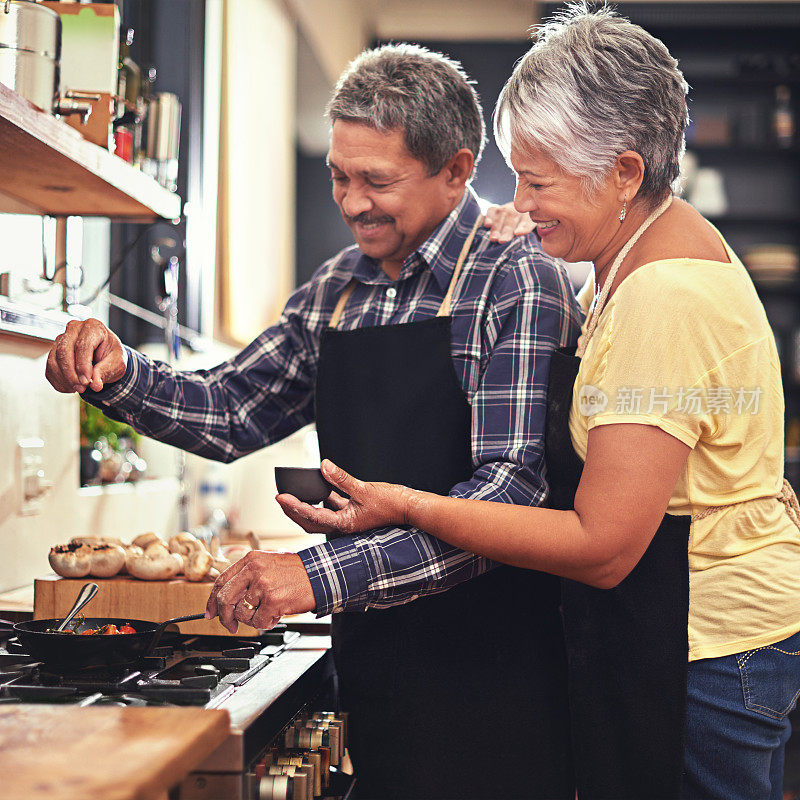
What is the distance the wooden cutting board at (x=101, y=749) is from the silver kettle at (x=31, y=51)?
0.77m

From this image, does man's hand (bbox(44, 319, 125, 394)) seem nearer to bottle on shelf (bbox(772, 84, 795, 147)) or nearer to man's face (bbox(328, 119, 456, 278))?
man's face (bbox(328, 119, 456, 278))

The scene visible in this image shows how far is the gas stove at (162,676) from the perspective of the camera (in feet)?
3.35

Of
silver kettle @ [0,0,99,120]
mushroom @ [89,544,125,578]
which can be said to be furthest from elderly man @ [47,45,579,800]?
silver kettle @ [0,0,99,120]

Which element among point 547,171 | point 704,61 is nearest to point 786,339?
point 704,61

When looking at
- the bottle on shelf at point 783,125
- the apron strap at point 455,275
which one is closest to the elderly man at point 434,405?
the apron strap at point 455,275

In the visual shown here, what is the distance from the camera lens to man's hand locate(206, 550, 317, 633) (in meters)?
1.09

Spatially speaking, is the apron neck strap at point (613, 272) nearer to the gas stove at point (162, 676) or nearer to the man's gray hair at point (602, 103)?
the man's gray hair at point (602, 103)

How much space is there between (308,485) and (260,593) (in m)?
0.19

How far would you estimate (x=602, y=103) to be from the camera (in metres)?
1.15

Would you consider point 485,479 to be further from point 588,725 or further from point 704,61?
point 704,61

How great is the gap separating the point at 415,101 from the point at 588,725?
85cm

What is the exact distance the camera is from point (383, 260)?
4.82ft

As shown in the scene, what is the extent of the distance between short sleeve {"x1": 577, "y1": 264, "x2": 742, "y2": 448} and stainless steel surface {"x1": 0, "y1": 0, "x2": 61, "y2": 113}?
0.78 metres

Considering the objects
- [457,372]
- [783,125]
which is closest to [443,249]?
[457,372]
